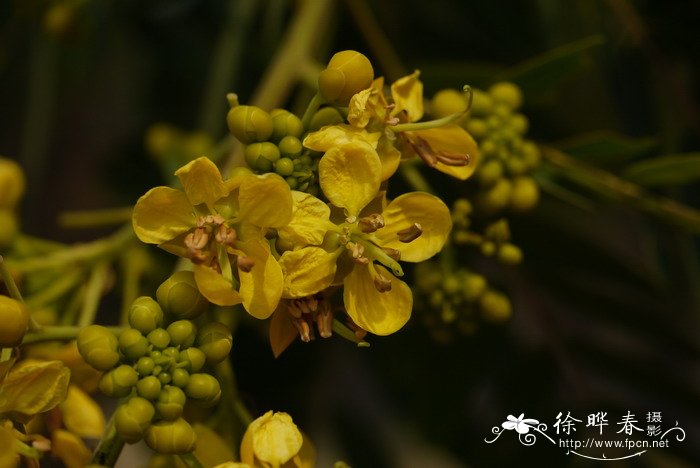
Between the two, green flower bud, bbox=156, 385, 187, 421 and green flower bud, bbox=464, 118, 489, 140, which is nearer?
green flower bud, bbox=156, 385, 187, 421

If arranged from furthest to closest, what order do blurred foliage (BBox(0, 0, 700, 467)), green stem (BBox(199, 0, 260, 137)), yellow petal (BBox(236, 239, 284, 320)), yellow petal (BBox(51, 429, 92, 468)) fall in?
green stem (BBox(199, 0, 260, 137)), blurred foliage (BBox(0, 0, 700, 467)), yellow petal (BBox(51, 429, 92, 468)), yellow petal (BBox(236, 239, 284, 320))

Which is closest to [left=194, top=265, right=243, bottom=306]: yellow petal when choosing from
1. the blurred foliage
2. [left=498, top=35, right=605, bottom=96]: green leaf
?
the blurred foliage

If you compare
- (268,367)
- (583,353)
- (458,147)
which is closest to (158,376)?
(458,147)

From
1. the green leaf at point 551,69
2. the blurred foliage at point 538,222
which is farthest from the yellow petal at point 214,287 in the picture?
the green leaf at point 551,69

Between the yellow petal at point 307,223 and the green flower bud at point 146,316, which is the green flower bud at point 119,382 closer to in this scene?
the green flower bud at point 146,316

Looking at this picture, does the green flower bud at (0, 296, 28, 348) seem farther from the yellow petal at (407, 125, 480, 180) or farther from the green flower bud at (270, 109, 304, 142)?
the yellow petal at (407, 125, 480, 180)

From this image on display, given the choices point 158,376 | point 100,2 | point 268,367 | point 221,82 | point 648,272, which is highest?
point 648,272

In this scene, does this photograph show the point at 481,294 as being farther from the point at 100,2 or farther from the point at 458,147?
the point at 100,2
